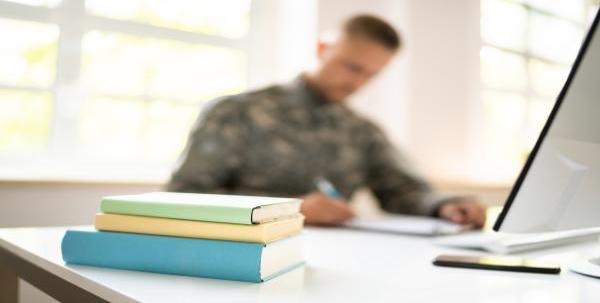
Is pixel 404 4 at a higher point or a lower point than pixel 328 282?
higher

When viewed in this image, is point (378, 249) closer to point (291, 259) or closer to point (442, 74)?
point (291, 259)

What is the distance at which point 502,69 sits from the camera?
11.1 feet

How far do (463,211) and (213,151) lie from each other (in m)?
0.71

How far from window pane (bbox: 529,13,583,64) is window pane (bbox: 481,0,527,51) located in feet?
0.41

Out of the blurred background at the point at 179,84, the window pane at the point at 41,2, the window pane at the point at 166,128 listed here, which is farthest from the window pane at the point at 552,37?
the window pane at the point at 41,2

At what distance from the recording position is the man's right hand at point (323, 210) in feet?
4.14

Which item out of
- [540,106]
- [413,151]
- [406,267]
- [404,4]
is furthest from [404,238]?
[540,106]

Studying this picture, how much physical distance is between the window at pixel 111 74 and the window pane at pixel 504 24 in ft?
4.99

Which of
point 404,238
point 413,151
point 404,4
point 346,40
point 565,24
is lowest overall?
point 404,238

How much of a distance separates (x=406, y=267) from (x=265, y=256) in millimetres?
244

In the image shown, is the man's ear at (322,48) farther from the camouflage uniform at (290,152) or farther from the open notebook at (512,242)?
the open notebook at (512,242)

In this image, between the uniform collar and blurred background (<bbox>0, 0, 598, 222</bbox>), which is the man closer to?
the uniform collar

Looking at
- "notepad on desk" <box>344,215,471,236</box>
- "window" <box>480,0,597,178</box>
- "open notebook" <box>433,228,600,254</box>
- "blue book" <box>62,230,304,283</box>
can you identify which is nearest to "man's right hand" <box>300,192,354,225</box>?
"notepad on desk" <box>344,215,471,236</box>

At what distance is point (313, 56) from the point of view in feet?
7.84
